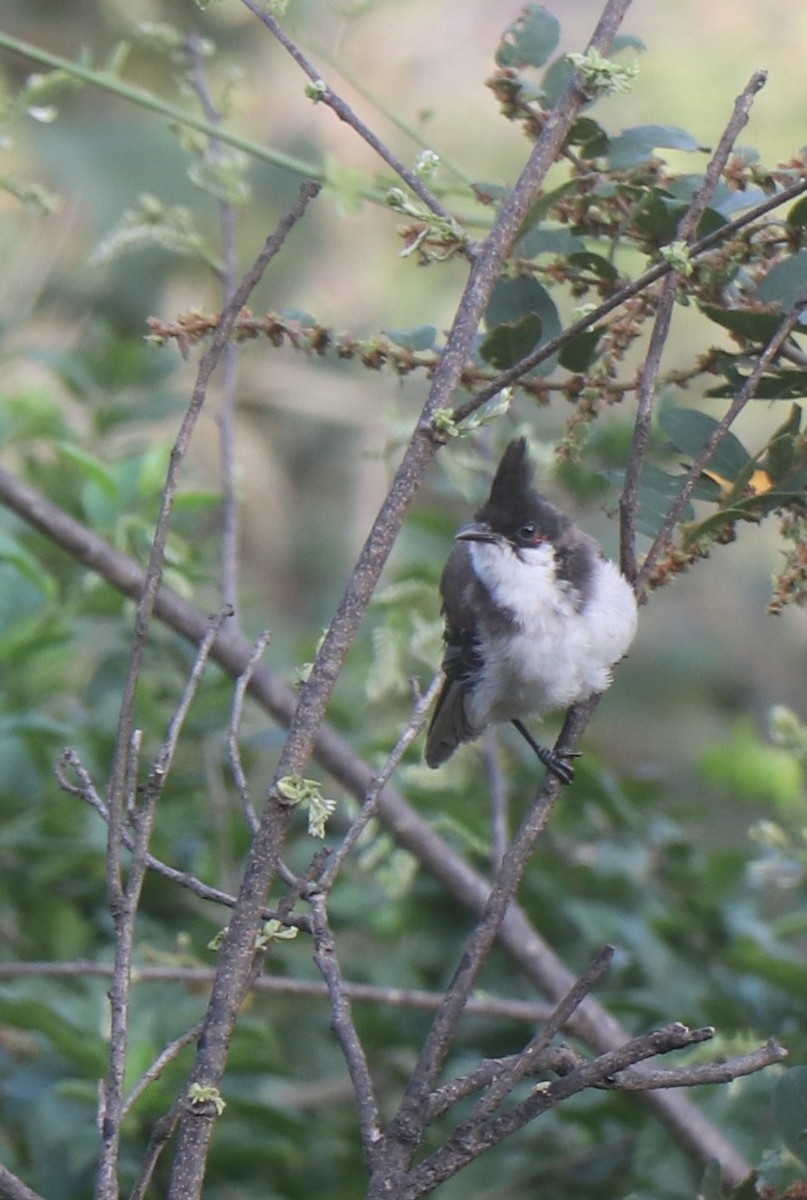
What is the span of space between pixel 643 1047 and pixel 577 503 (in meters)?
1.78

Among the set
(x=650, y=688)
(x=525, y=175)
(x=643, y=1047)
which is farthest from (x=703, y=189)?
(x=650, y=688)

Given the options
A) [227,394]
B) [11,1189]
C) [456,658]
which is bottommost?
[11,1189]

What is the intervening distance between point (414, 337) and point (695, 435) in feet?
0.97

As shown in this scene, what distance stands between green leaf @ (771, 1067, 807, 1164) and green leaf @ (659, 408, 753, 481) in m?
0.55

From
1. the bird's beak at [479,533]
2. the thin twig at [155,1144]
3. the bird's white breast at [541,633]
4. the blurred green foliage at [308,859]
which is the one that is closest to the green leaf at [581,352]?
the blurred green foliage at [308,859]

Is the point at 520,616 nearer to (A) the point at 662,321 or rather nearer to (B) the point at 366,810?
(A) the point at 662,321

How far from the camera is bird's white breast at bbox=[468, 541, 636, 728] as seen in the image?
6.44 feet

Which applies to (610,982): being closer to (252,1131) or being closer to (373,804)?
(252,1131)

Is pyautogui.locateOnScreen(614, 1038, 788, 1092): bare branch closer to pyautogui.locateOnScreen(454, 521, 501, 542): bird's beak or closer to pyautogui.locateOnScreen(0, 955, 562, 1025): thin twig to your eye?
pyautogui.locateOnScreen(0, 955, 562, 1025): thin twig

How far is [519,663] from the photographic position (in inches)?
81.7

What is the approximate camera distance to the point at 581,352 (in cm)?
150

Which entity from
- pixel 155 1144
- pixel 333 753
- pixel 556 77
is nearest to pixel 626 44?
pixel 556 77

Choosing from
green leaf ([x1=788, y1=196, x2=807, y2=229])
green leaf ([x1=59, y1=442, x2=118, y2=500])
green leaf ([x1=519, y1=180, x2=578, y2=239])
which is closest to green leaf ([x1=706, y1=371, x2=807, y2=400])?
green leaf ([x1=788, y1=196, x2=807, y2=229])

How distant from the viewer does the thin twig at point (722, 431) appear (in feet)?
4.14
